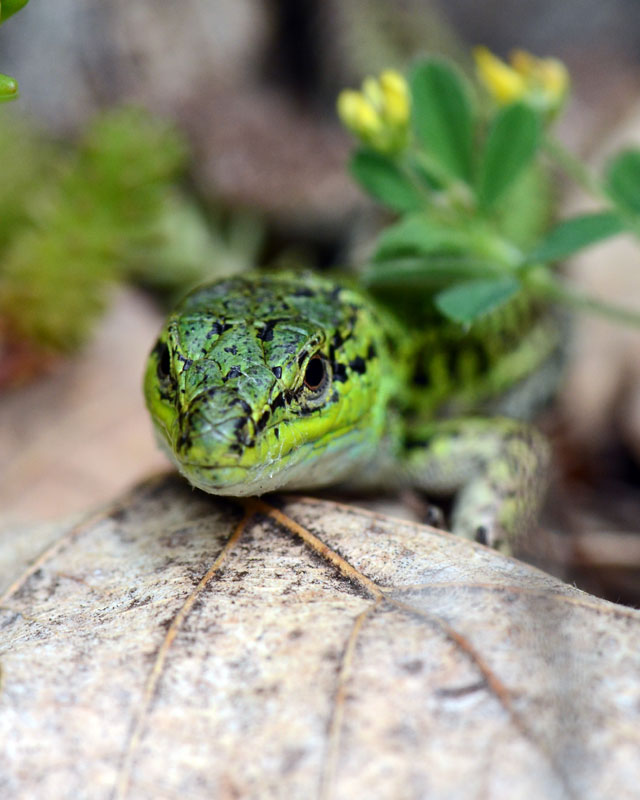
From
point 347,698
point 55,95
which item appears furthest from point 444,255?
point 55,95

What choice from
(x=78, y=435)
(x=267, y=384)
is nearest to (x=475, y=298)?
(x=267, y=384)

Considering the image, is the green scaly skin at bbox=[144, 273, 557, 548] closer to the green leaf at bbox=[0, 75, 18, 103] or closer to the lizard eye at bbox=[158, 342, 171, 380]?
the lizard eye at bbox=[158, 342, 171, 380]

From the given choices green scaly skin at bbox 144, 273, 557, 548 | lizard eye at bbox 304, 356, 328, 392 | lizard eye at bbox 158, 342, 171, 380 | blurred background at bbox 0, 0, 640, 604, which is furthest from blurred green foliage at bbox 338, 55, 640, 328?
blurred background at bbox 0, 0, 640, 604

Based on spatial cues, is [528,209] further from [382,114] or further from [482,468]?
[482,468]

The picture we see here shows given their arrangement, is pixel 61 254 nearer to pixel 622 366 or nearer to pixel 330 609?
pixel 330 609

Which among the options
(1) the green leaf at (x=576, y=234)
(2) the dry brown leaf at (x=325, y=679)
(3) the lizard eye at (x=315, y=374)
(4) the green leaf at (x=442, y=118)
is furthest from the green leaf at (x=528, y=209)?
(2) the dry brown leaf at (x=325, y=679)

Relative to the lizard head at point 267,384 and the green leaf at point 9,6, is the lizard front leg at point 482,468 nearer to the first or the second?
the lizard head at point 267,384

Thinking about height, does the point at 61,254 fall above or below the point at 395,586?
above
